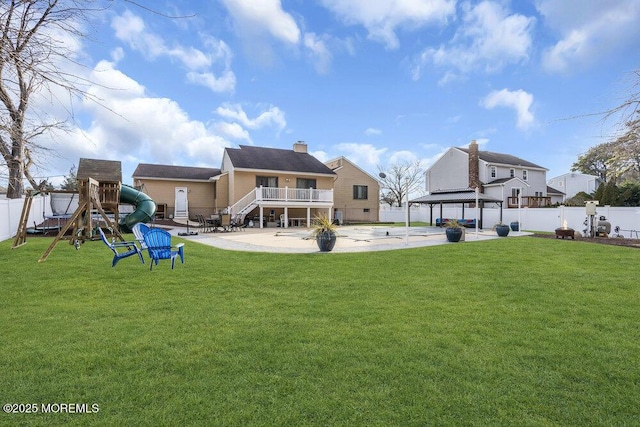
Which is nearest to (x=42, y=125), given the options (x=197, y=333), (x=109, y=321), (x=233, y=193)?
(x=109, y=321)

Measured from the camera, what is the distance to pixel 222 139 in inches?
1122

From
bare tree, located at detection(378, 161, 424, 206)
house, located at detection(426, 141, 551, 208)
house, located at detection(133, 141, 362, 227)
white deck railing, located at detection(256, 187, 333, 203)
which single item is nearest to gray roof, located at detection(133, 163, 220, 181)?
house, located at detection(133, 141, 362, 227)

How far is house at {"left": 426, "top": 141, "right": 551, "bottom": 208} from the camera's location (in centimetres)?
3209

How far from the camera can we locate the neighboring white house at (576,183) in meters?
43.8

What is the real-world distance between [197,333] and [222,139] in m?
26.5

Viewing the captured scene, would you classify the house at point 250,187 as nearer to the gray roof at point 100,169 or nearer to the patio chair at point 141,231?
the gray roof at point 100,169

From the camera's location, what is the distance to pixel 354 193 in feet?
105

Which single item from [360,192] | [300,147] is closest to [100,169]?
[300,147]

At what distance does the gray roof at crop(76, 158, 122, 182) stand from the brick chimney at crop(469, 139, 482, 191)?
32.3 metres

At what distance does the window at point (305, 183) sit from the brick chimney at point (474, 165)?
53.8ft

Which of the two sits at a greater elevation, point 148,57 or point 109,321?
point 148,57

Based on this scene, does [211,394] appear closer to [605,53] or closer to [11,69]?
→ [11,69]

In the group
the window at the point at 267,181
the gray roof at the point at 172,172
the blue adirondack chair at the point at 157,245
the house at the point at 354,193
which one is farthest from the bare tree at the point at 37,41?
the house at the point at 354,193

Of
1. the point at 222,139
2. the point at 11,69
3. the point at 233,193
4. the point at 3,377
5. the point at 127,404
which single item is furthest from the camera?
the point at 222,139
